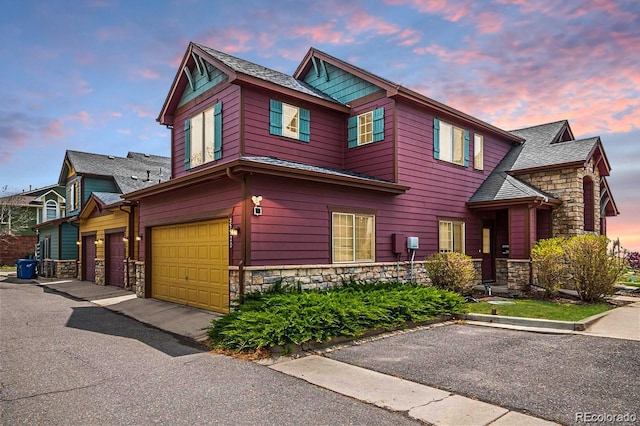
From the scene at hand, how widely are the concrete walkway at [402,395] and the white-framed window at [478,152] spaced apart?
12.3 m

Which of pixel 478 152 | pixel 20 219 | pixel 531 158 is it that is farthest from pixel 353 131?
pixel 20 219

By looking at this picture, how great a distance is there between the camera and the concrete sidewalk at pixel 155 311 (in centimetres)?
941

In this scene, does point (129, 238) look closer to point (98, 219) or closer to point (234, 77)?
point (98, 219)

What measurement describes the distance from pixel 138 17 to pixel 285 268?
285 inches

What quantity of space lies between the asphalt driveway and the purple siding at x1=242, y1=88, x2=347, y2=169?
6.27 meters

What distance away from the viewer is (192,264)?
460 inches

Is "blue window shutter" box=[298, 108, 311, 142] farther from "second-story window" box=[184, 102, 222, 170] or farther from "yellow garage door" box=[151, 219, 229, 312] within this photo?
"yellow garage door" box=[151, 219, 229, 312]

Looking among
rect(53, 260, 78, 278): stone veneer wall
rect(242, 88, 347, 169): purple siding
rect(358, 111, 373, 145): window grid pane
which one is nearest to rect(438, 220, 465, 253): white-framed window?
rect(358, 111, 373, 145): window grid pane

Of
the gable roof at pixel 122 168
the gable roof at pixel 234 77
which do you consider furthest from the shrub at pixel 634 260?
the gable roof at pixel 122 168

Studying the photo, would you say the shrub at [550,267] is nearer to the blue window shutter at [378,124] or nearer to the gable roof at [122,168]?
the blue window shutter at [378,124]

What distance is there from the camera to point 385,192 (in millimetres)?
12578

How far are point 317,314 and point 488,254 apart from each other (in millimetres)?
11077

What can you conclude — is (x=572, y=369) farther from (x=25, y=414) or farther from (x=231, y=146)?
(x=231, y=146)

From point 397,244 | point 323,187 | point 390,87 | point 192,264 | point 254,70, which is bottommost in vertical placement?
point 192,264
